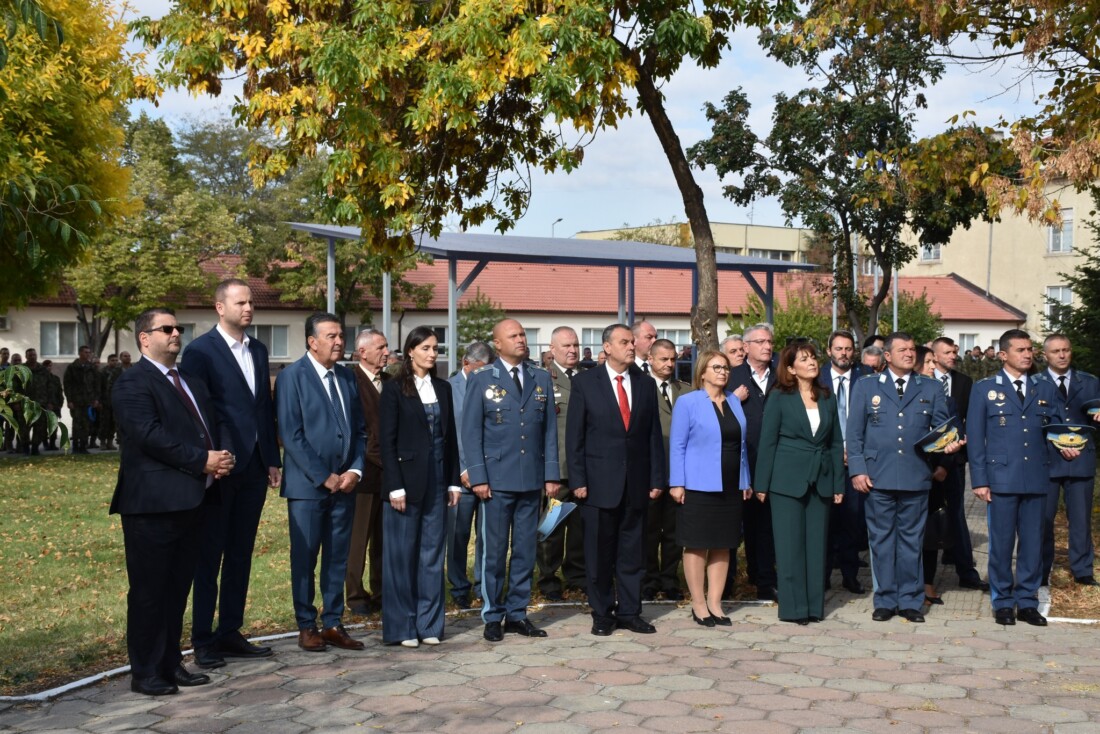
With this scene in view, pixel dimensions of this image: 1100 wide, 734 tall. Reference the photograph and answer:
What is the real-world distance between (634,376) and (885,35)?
17.8m

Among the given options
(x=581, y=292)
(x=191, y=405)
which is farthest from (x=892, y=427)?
(x=581, y=292)

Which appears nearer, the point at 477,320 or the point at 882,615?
the point at 882,615

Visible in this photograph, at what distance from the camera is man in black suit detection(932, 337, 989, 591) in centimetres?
1019

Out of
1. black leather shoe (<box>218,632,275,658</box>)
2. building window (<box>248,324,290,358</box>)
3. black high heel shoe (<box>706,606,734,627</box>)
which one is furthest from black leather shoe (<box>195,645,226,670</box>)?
building window (<box>248,324,290,358</box>)

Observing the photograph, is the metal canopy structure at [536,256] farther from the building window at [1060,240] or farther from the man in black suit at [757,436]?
the building window at [1060,240]

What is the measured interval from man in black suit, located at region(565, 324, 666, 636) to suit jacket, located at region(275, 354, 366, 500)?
5.82ft

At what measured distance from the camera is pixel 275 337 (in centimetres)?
5194

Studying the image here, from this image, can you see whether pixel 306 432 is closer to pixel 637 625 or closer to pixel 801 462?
pixel 637 625

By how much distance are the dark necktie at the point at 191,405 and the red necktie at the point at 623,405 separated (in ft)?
9.94

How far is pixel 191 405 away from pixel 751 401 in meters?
4.79

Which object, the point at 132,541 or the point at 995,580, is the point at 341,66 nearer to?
the point at 132,541

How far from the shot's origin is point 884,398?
9430mm

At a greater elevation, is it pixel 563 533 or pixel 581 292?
pixel 581 292

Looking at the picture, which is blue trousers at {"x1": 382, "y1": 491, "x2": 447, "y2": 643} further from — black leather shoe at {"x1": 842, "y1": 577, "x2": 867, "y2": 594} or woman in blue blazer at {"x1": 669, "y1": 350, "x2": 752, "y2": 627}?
black leather shoe at {"x1": 842, "y1": 577, "x2": 867, "y2": 594}
